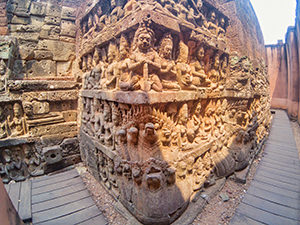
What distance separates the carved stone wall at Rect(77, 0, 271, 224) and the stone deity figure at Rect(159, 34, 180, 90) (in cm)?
1

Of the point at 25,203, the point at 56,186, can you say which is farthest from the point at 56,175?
the point at 25,203

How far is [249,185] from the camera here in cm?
333

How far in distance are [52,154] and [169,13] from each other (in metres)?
4.11

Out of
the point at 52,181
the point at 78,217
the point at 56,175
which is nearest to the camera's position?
the point at 78,217

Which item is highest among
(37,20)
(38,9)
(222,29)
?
(38,9)

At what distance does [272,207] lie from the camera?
2660 millimetres

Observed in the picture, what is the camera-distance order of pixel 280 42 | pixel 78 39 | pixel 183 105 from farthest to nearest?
pixel 280 42, pixel 78 39, pixel 183 105

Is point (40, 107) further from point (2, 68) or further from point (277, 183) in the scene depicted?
point (277, 183)

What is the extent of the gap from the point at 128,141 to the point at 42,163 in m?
2.95

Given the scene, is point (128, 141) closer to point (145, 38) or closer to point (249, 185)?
point (145, 38)

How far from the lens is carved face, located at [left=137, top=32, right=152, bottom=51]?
215cm

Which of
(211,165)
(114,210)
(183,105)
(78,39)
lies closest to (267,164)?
(211,165)

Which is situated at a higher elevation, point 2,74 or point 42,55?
point 42,55

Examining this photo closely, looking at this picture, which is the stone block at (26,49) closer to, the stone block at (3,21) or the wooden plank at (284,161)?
the stone block at (3,21)
